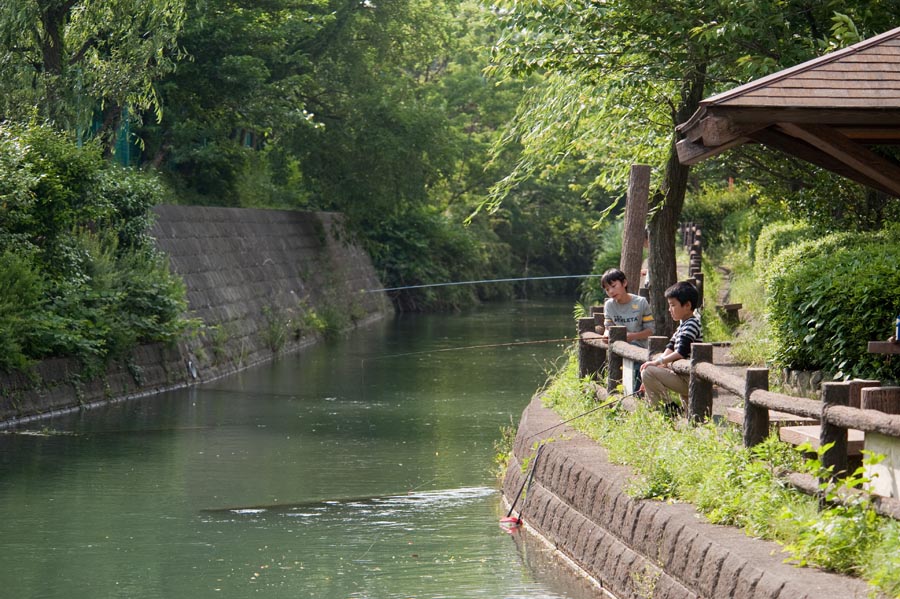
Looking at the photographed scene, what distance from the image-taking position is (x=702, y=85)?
16.0 m

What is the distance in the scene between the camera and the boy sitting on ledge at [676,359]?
9.86 meters

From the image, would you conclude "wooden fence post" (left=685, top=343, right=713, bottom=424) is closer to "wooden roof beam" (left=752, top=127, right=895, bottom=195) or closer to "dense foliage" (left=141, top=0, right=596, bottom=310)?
"wooden roof beam" (left=752, top=127, right=895, bottom=195)

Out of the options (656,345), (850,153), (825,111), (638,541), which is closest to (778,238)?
(850,153)

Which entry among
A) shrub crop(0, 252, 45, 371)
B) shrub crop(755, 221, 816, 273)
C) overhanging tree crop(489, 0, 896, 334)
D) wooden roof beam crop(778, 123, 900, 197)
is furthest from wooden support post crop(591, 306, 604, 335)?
shrub crop(0, 252, 45, 371)

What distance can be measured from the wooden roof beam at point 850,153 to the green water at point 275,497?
3669 mm

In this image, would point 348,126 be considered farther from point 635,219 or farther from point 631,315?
point 631,315

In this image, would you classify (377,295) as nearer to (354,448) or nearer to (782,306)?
(354,448)

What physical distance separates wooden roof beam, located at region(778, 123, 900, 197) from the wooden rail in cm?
186

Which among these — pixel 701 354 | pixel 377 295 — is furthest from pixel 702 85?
pixel 377 295

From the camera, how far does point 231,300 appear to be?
85.7 feet

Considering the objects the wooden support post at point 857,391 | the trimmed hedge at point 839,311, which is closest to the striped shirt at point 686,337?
the trimmed hedge at point 839,311

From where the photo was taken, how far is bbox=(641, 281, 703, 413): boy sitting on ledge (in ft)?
32.3

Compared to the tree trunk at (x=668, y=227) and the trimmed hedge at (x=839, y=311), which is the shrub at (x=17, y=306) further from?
the trimmed hedge at (x=839, y=311)

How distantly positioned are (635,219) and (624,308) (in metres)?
3.02
